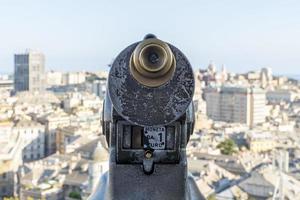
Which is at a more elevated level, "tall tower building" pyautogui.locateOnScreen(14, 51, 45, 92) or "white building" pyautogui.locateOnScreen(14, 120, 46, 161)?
"tall tower building" pyautogui.locateOnScreen(14, 51, 45, 92)

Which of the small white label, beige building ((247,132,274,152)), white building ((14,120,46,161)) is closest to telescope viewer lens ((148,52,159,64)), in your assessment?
the small white label

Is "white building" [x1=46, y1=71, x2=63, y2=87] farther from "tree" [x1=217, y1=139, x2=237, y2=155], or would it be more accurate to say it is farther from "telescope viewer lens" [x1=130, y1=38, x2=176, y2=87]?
"telescope viewer lens" [x1=130, y1=38, x2=176, y2=87]

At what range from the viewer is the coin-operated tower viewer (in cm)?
114

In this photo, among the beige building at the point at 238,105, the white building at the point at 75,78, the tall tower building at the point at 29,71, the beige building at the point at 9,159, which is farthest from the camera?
the white building at the point at 75,78

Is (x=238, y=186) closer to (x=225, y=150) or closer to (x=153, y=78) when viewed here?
(x=225, y=150)

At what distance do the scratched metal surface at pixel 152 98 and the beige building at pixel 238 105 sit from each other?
39795 mm

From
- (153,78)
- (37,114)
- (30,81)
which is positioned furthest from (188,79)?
(30,81)

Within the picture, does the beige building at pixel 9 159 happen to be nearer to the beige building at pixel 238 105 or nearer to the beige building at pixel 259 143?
the beige building at pixel 259 143

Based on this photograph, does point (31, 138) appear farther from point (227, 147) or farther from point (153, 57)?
point (153, 57)

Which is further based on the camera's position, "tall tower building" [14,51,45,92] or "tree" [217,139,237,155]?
"tall tower building" [14,51,45,92]

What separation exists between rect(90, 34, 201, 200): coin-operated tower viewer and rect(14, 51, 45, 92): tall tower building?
4692cm

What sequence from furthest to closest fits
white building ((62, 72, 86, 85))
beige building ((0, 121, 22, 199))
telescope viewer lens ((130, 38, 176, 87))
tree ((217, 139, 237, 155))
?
white building ((62, 72, 86, 85))
tree ((217, 139, 237, 155))
beige building ((0, 121, 22, 199))
telescope viewer lens ((130, 38, 176, 87))

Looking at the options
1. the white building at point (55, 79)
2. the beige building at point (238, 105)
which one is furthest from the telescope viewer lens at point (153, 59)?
the white building at point (55, 79)

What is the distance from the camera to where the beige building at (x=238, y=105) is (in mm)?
41781
